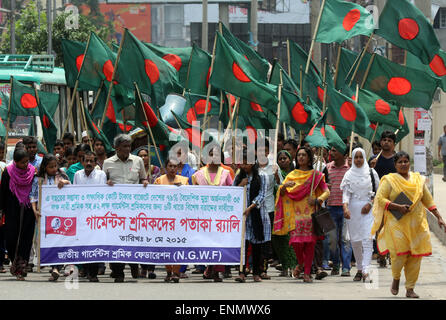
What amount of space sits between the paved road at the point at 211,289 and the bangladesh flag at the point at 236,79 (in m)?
2.46

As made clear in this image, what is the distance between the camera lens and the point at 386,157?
12.5 metres

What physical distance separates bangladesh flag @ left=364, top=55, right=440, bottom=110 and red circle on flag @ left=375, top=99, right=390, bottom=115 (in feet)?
0.64

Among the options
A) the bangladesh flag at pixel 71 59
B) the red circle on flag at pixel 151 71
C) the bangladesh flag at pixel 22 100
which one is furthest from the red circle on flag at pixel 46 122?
the red circle on flag at pixel 151 71

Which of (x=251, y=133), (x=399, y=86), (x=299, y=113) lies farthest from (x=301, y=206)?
(x=251, y=133)

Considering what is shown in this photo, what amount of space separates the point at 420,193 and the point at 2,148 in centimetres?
559

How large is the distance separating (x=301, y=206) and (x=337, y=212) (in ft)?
3.18

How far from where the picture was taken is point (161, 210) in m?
11.3

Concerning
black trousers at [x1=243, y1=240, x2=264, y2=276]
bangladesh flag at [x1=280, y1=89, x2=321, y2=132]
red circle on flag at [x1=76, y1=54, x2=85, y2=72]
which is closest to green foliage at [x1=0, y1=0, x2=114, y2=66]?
red circle on flag at [x1=76, y1=54, x2=85, y2=72]

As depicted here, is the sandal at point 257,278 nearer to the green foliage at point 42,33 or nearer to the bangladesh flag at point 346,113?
the bangladesh flag at point 346,113

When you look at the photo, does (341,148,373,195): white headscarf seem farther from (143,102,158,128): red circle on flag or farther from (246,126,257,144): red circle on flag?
(246,126,257,144): red circle on flag

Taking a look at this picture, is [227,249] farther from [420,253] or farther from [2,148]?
[2,148]

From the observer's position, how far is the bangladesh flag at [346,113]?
12.5m

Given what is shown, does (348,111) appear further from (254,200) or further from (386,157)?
(254,200)

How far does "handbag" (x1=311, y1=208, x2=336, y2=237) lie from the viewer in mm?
11180
